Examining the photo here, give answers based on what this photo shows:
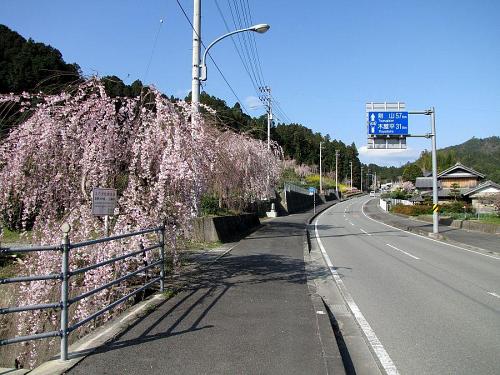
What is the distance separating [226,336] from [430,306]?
4.50m

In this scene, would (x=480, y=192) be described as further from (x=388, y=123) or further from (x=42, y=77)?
(x=42, y=77)

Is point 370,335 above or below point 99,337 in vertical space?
below

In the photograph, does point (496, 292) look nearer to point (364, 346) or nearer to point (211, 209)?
point (364, 346)

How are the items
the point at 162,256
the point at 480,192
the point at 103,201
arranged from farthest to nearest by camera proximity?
the point at 480,192, the point at 162,256, the point at 103,201

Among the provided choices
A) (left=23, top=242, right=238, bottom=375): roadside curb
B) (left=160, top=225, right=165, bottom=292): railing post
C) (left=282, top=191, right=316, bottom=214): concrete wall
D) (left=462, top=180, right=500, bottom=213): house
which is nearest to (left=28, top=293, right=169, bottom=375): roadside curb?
(left=23, top=242, right=238, bottom=375): roadside curb

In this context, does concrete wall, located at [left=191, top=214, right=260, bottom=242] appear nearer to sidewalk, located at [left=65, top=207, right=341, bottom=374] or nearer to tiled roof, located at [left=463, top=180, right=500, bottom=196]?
sidewalk, located at [left=65, top=207, right=341, bottom=374]

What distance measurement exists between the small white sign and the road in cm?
456

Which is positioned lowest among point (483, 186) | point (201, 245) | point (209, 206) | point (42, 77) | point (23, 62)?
point (201, 245)

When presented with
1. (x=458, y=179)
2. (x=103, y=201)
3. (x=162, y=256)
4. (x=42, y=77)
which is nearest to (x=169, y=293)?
(x=162, y=256)

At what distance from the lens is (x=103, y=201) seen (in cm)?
743

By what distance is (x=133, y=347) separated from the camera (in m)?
5.32

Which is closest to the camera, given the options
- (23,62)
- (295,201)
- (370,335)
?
(370,335)

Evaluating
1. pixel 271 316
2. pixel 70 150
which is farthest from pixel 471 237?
pixel 70 150

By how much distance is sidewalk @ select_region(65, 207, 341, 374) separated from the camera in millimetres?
4805
